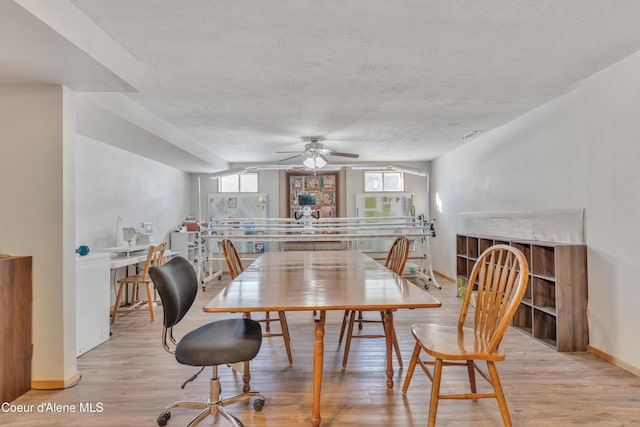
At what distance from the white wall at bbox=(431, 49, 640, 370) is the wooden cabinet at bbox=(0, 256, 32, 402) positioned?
4243mm

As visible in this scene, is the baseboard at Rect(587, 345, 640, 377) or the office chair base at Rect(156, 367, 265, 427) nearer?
the office chair base at Rect(156, 367, 265, 427)

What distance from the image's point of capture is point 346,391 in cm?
233

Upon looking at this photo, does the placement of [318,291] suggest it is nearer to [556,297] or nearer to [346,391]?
[346,391]

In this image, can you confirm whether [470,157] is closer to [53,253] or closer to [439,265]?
[439,265]

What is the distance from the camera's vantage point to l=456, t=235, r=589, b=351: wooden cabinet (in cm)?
303

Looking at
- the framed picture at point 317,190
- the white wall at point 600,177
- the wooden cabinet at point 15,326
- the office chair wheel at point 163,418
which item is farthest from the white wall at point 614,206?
the framed picture at point 317,190

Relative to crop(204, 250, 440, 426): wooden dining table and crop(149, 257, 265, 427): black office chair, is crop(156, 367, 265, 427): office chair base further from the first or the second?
crop(204, 250, 440, 426): wooden dining table

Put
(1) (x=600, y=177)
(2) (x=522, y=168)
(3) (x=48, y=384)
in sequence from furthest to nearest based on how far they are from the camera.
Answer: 1. (2) (x=522, y=168)
2. (1) (x=600, y=177)
3. (3) (x=48, y=384)

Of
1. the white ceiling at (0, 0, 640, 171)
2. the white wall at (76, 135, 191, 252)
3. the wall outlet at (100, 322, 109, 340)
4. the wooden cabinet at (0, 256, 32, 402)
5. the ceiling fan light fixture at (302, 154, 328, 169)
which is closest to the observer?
the white ceiling at (0, 0, 640, 171)

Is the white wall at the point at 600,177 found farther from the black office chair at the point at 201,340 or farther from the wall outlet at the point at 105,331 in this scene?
the wall outlet at the point at 105,331

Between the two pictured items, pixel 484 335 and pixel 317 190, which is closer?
pixel 484 335

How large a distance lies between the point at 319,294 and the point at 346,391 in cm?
88

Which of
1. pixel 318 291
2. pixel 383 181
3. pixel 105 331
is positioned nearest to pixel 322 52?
→ pixel 318 291

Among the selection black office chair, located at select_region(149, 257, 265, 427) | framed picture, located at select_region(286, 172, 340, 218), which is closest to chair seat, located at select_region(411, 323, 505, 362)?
black office chair, located at select_region(149, 257, 265, 427)
